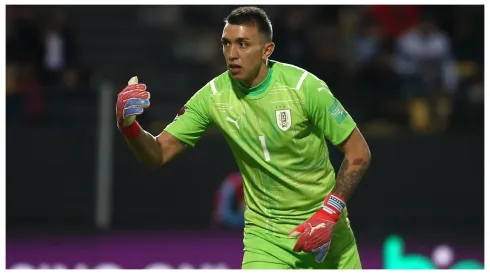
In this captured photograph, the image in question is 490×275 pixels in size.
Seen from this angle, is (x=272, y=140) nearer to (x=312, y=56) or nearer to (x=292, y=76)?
(x=292, y=76)

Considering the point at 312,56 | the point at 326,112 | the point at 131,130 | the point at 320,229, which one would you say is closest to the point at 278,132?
the point at 326,112

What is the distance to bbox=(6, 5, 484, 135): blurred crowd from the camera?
599 inches

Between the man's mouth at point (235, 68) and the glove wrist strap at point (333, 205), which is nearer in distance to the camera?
the glove wrist strap at point (333, 205)

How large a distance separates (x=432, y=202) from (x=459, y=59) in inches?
94.6

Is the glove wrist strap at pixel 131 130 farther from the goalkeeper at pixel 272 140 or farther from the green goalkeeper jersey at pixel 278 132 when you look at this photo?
the green goalkeeper jersey at pixel 278 132

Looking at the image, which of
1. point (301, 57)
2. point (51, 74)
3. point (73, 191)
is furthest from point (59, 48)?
point (301, 57)

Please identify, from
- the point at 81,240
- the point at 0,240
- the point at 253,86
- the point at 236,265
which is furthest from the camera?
the point at 81,240

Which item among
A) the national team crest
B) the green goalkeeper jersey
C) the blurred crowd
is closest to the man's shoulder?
the green goalkeeper jersey

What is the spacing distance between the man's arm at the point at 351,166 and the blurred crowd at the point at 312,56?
299 inches

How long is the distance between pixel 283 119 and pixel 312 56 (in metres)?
8.30

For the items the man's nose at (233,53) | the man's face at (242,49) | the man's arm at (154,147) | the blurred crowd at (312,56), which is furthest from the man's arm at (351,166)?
the blurred crowd at (312,56)

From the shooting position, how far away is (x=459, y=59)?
16484 millimetres

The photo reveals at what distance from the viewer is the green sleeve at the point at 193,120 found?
24.7 ft

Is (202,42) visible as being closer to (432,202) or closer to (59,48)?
(59,48)
